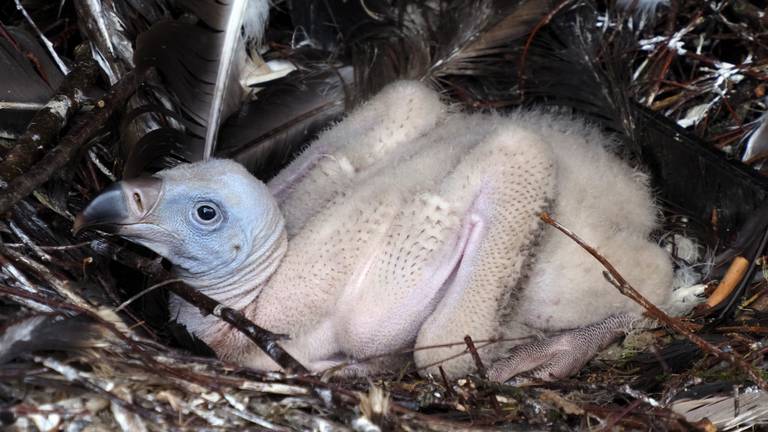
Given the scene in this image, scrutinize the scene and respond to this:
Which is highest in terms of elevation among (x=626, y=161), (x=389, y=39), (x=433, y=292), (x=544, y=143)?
(x=389, y=39)

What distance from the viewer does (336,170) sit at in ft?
9.86

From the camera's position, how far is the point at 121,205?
94.8 inches

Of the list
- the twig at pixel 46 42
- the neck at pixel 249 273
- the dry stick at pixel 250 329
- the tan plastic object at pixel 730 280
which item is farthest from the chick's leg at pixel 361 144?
the tan plastic object at pixel 730 280

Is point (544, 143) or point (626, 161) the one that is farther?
point (626, 161)

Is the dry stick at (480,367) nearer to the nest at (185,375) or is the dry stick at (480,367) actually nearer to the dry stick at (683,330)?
the nest at (185,375)

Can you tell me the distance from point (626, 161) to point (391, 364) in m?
1.14

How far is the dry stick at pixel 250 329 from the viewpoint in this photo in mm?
2223

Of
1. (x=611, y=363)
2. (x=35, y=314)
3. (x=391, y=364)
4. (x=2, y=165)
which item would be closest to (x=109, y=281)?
(x=2, y=165)

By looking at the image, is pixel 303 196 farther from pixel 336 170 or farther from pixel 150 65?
pixel 150 65

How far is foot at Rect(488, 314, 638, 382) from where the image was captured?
8.87 ft

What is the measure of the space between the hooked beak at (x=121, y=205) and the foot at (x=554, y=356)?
3.89 ft

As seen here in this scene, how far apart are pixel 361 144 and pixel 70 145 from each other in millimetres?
1015

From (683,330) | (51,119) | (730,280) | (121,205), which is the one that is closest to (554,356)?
(683,330)

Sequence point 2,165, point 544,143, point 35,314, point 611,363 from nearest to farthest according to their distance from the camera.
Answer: point 35,314
point 2,165
point 544,143
point 611,363
